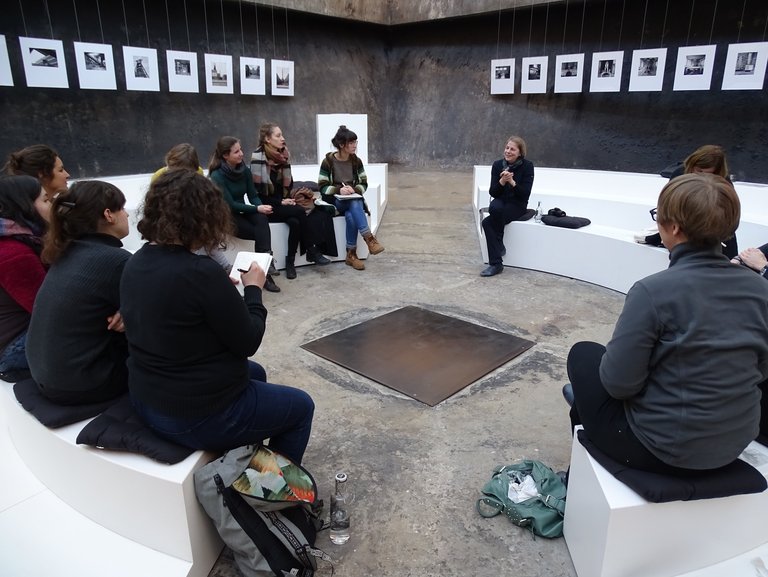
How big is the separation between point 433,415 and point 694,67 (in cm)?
745

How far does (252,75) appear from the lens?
967 cm

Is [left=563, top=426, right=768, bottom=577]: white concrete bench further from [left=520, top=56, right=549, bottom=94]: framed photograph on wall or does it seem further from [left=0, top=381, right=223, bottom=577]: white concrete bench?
[left=520, top=56, right=549, bottom=94]: framed photograph on wall

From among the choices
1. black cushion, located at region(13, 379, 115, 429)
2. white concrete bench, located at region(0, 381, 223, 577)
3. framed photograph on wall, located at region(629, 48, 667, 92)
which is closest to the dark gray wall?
framed photograph on wall, located at region(629, 48, 667, 92)

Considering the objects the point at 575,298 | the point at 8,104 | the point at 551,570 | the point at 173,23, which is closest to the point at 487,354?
the point at 575,298

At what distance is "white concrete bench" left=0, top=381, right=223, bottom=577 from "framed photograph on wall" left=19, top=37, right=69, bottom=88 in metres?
6.55

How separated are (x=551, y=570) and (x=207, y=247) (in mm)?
1696

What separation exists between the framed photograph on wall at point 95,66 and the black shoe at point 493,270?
5929 millimetres

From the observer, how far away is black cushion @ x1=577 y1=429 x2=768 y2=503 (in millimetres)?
1722

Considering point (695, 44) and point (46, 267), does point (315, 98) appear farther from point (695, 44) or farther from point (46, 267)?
point (46, 267)

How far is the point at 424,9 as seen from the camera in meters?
11.4

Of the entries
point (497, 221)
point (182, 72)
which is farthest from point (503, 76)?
point (497, 221)

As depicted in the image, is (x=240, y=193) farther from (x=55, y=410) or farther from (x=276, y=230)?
(x=55, y=410)

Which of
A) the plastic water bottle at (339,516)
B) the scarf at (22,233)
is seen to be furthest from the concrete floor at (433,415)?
the scarf at (22,233)

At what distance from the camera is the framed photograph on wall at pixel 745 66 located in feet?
23.7
